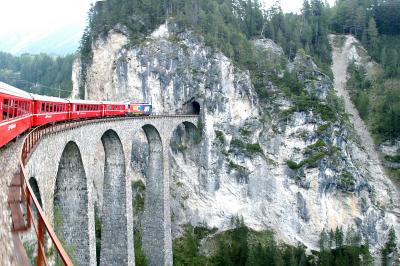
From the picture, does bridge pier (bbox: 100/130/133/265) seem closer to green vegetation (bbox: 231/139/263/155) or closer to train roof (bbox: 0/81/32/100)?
train roof (bbox: 0/81/32/100)

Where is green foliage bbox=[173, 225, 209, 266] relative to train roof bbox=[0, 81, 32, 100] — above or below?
below

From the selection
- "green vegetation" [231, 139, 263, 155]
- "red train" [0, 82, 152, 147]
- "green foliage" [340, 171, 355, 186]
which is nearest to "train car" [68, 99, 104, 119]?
"red train" [0, 82, 152, 147]

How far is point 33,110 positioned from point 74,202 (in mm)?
5598

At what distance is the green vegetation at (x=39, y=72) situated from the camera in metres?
93.7

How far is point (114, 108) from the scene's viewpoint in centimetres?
3219

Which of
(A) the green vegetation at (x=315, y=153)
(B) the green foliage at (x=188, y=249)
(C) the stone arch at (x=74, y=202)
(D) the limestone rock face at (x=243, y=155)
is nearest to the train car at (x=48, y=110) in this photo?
(C) the stone arch at (x=74, y=202)

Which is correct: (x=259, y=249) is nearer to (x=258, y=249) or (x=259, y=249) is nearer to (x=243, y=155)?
(x=258, y=249)

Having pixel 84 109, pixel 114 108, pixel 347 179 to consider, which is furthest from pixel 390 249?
pixel 84 109

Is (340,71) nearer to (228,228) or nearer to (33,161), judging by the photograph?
(228,228)

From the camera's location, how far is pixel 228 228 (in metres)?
44.6

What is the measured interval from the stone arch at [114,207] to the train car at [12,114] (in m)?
11.4

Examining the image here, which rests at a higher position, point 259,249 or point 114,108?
point 114,108

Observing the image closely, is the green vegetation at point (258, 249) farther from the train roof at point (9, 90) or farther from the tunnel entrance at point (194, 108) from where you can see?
the train roof at point (9, 90)

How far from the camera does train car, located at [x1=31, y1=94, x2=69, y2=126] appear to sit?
53.5 ft
